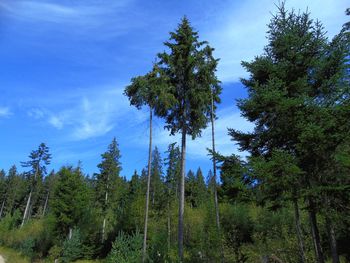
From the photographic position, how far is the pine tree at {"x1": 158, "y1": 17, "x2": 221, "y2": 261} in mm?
18469

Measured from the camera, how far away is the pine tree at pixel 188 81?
60.6 ft

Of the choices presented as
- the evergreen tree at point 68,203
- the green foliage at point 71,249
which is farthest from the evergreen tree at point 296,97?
the evergreen tree at point 68,203

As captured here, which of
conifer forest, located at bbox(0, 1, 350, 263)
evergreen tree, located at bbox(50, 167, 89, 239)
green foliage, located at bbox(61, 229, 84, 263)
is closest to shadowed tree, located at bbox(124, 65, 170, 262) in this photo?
conifer forest, located at bbox(0, 1, 350, 263)

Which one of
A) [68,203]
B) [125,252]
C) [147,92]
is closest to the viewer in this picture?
[125,252]

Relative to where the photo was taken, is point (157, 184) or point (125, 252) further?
point (157, 184)

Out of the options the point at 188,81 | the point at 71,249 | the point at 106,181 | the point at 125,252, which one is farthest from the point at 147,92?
the point at 106,181

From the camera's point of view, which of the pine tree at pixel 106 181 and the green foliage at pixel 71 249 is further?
the pine tree at pixel 106 181

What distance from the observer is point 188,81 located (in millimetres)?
18828

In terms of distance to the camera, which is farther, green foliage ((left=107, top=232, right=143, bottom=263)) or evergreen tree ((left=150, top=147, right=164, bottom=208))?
evergreen tree ((left=150, top=147, right=164, bottom=208))

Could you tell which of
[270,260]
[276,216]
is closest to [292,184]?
[270,260]

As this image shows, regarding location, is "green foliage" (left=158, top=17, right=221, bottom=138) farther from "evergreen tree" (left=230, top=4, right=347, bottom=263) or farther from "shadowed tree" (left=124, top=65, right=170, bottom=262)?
"evergreen tree" (left=230, top=4, right=347, bottom=263)

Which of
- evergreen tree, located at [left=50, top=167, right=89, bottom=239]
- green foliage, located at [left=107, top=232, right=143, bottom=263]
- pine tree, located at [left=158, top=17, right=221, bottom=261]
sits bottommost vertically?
green foliage, located at [left=107, top=232, right=143, bottom=263]

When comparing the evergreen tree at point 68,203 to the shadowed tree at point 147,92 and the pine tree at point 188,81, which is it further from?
the pine tree at point 188,81

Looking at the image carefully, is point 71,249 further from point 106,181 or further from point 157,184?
point 157,184
